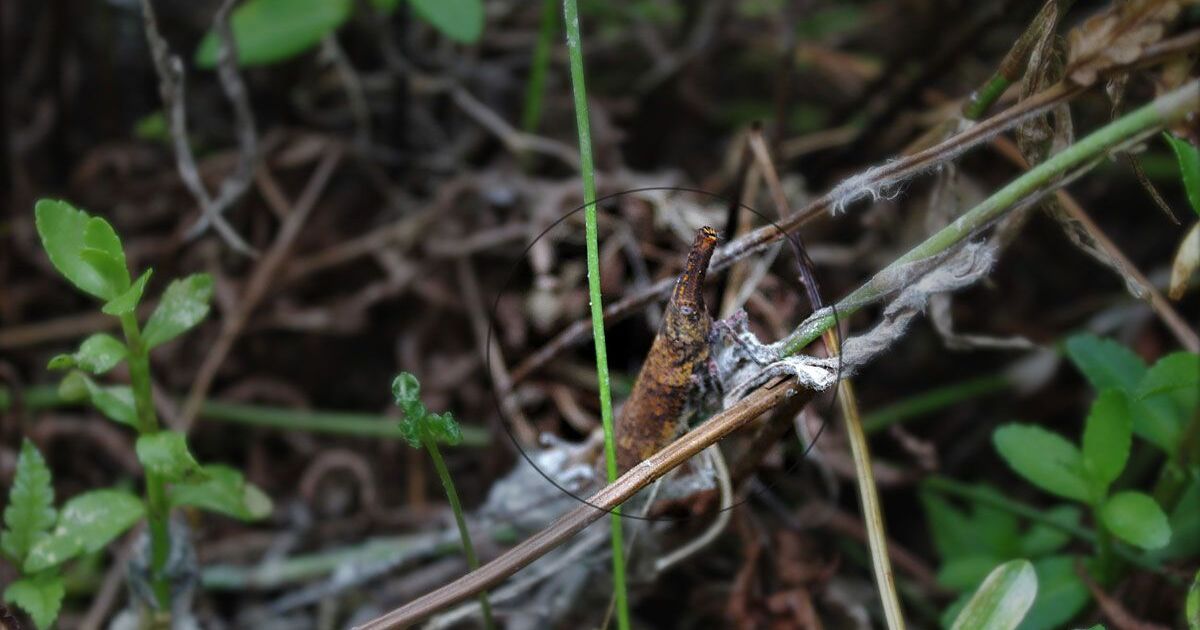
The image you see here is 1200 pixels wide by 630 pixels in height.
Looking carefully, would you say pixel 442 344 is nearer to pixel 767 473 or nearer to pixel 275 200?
pixel 275 200

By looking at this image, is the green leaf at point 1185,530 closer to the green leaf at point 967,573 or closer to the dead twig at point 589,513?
the green leaf at point 967,573

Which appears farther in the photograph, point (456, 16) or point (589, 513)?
point (456, 16)

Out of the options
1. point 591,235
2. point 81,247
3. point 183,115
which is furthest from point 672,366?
point 183,115

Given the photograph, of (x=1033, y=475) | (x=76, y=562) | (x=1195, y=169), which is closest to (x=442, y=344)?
(x=76, y=562)

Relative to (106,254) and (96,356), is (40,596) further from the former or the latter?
(106,254)

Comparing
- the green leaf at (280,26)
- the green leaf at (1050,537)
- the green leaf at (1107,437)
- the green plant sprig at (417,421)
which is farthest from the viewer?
the green leaf at (280,26)

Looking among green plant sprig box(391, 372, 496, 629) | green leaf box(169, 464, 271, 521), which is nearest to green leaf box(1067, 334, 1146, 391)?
green plant sprig box(391, 372, 496, 629)

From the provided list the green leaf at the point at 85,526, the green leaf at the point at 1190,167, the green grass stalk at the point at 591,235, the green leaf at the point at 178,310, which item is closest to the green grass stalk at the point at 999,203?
the green leaf at the point at 1190,167
